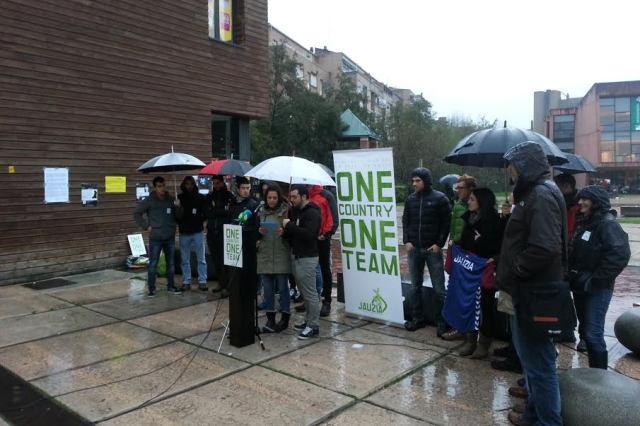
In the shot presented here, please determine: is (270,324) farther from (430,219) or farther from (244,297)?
(430,219)

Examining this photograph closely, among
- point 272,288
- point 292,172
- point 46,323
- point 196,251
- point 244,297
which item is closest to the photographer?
point 292,172

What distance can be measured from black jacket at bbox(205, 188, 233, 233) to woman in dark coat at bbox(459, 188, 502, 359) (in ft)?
13.1

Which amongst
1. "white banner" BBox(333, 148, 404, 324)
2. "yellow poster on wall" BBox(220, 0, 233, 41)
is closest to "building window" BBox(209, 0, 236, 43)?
"yellow poster on wall" BBox(220, 0, 233, 41)

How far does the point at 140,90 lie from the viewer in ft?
35.7

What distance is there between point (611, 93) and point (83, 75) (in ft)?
237

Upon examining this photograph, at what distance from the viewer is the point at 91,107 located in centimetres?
1006

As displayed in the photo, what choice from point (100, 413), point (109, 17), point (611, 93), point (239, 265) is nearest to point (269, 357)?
point (239, 265)

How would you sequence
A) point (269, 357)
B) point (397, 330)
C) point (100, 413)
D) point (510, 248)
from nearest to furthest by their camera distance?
1. point (510, 248)
2. point (100, 413)
3. point (269, 357)
4. point (397, 330)

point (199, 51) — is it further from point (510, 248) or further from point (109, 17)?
point (510, 248)

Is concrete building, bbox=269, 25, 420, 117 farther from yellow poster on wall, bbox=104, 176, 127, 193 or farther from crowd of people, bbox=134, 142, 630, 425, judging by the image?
crowd of people, bbox=134, 142, 630, 425

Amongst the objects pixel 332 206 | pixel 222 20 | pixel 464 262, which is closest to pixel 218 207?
pixel 332 206

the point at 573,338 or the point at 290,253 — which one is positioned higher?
the point at 290,253

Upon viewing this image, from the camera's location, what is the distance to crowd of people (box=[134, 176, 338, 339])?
566cm

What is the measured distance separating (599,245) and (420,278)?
2091mm
